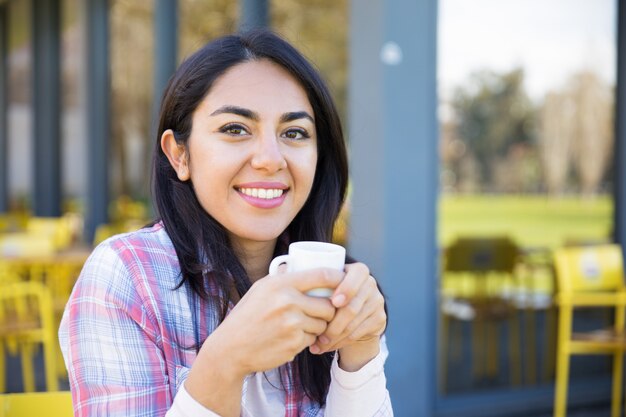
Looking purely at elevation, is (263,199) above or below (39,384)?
above

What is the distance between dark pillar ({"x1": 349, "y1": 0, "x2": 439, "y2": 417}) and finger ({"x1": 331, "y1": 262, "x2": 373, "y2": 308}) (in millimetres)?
2056

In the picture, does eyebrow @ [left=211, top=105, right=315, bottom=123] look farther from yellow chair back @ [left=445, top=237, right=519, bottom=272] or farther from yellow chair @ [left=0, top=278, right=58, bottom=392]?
yellow chair back @ [left=445, top=237, right=519, bottom=272]

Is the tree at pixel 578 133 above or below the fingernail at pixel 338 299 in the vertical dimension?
above

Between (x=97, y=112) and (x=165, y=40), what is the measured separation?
1880 mm

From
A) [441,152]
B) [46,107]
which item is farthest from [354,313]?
[46,107]

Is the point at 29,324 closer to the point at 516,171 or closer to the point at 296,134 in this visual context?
the point at 296,134

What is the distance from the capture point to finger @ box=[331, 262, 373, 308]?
94 cm

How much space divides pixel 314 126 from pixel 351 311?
0.43 metres

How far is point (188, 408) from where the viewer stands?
950 millimetres

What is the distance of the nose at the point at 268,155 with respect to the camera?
1186 millimetres

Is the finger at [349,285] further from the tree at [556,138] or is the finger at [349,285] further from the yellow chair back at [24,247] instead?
the tree at [556,138]

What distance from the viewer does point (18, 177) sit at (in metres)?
10.6

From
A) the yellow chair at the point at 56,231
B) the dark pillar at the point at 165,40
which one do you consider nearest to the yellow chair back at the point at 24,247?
the yellow chair at the point at 56,231

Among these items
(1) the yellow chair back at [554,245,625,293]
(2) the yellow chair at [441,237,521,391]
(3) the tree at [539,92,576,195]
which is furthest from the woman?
(3) the tree at [539,92,576,195]
